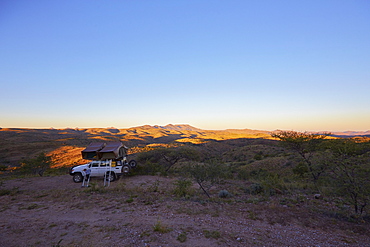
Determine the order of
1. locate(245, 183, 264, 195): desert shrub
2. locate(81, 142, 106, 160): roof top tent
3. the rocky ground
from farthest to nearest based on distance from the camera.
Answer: locate(81, 142, 106, 160): roof top tent < locate(245, 183, 264, 195): desert shrub < the rocky ground

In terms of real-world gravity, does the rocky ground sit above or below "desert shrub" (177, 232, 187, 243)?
below

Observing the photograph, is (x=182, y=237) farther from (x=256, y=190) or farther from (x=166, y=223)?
(x=256, y=190)

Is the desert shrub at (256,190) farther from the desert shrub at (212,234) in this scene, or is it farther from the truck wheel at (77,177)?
the truck wheel at (77,177)

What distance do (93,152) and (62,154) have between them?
3051 cm

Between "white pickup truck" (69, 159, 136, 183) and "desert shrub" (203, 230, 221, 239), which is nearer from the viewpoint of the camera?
"desert shrub" (203, 230, 221, 239)

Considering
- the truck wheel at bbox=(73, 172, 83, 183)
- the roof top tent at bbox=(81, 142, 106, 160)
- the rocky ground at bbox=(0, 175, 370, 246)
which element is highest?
the roof top tent at bbox=(81, 142, 106, 160)

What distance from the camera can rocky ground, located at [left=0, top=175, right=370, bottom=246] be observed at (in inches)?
206

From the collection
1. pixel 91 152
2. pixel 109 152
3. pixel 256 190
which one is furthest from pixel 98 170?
pixel 256 190

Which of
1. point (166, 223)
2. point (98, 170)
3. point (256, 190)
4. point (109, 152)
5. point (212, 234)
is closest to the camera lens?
point (212, 234)

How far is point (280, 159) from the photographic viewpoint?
79.6ft

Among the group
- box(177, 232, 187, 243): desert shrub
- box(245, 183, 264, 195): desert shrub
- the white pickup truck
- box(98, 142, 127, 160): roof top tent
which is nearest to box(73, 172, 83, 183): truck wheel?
the white pickup truck

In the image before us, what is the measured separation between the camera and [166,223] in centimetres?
635

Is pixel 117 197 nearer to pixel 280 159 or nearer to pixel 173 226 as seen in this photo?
pixel 173 226

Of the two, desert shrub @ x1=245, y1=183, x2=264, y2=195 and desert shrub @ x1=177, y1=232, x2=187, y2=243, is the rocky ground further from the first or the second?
desert shrub @ x1=245, y1=183, x2=264, y2=195
